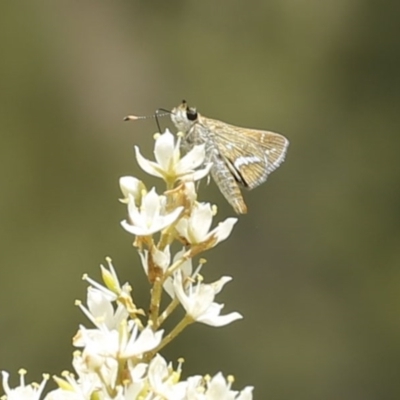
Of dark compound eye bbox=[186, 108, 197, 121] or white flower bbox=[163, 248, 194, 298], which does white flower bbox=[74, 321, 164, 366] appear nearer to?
white flower bbox=[163, 248, 194, 298]

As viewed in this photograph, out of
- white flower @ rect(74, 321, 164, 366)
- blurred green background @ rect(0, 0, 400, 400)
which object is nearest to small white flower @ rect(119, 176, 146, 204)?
white flower @ rect(74, 321, 164, 366)

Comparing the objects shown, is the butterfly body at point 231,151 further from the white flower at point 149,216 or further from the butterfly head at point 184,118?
the white flower at point 149,216

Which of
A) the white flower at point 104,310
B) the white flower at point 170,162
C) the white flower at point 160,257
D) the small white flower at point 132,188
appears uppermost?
the white flower at point 170,162

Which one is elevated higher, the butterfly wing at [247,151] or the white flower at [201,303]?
the butterfly wing at [247,151]

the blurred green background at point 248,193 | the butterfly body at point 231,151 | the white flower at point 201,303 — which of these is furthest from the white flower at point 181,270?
the blurred green background at point 248,193

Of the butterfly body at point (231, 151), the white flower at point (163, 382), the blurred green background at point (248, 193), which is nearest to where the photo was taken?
the white flower at point (163, 382)

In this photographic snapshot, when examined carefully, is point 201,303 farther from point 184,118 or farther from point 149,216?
point 184,118

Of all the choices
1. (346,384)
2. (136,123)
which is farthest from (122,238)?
(346,384)

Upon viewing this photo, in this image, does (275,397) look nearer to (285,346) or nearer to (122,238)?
(285,346)
